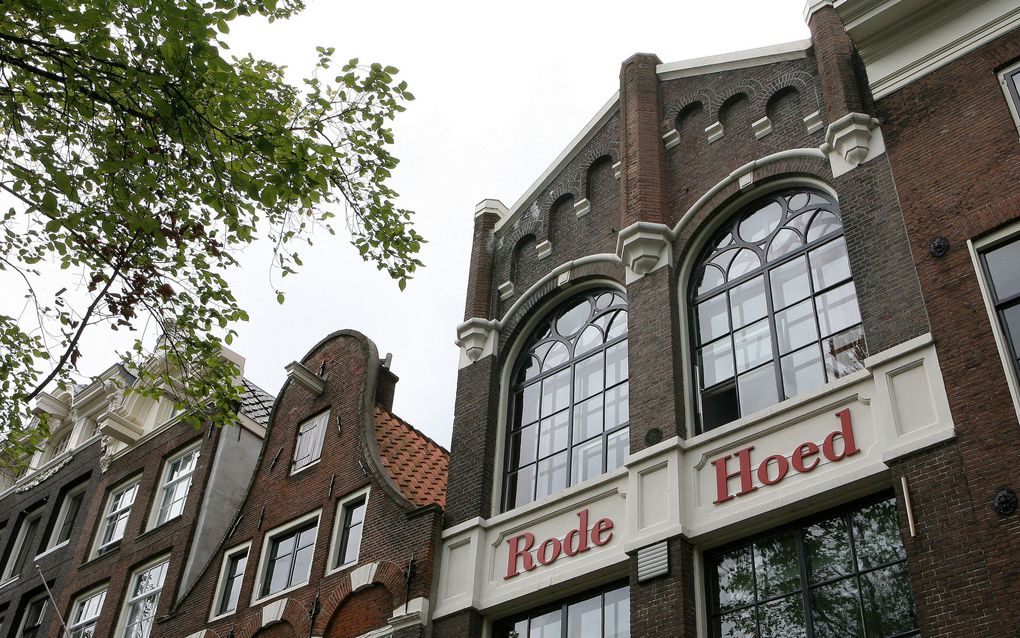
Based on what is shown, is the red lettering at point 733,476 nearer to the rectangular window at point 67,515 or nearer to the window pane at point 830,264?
the window pane at point 830,264

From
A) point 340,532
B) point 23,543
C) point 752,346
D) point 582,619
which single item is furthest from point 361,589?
point 23,543

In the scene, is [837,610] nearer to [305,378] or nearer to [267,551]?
[267,551]

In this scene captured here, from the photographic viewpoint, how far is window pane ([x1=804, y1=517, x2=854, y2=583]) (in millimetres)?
12195

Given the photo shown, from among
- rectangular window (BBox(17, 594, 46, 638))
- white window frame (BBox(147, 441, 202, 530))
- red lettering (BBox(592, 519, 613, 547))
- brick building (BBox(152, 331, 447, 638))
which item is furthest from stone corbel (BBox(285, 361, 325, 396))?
rectangular window (BBox(17, 594, 46, 638))

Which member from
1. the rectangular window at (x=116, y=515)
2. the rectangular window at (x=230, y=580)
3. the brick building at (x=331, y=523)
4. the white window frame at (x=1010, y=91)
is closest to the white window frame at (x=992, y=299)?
the white window frame at (x=1010, y=91)

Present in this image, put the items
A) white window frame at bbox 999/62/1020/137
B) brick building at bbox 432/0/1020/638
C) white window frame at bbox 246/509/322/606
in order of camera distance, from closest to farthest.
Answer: brick building at bbox 432/0/1020/638, white window frame at bbox 999/62/1020/137, white window frame at bbox 246/509/322/606

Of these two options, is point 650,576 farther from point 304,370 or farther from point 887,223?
point 304,370

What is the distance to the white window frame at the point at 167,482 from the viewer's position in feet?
84.4

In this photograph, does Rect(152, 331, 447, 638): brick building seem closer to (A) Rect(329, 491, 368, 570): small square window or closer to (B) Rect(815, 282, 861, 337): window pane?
(A) Rect(329, 491, 368, 570): small square window

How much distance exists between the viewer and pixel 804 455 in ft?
43.1

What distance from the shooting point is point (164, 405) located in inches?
1136

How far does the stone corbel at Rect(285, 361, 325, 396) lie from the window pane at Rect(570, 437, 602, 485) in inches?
297

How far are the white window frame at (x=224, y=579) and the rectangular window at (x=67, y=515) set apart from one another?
987 cm

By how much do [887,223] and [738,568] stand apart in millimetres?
4917
